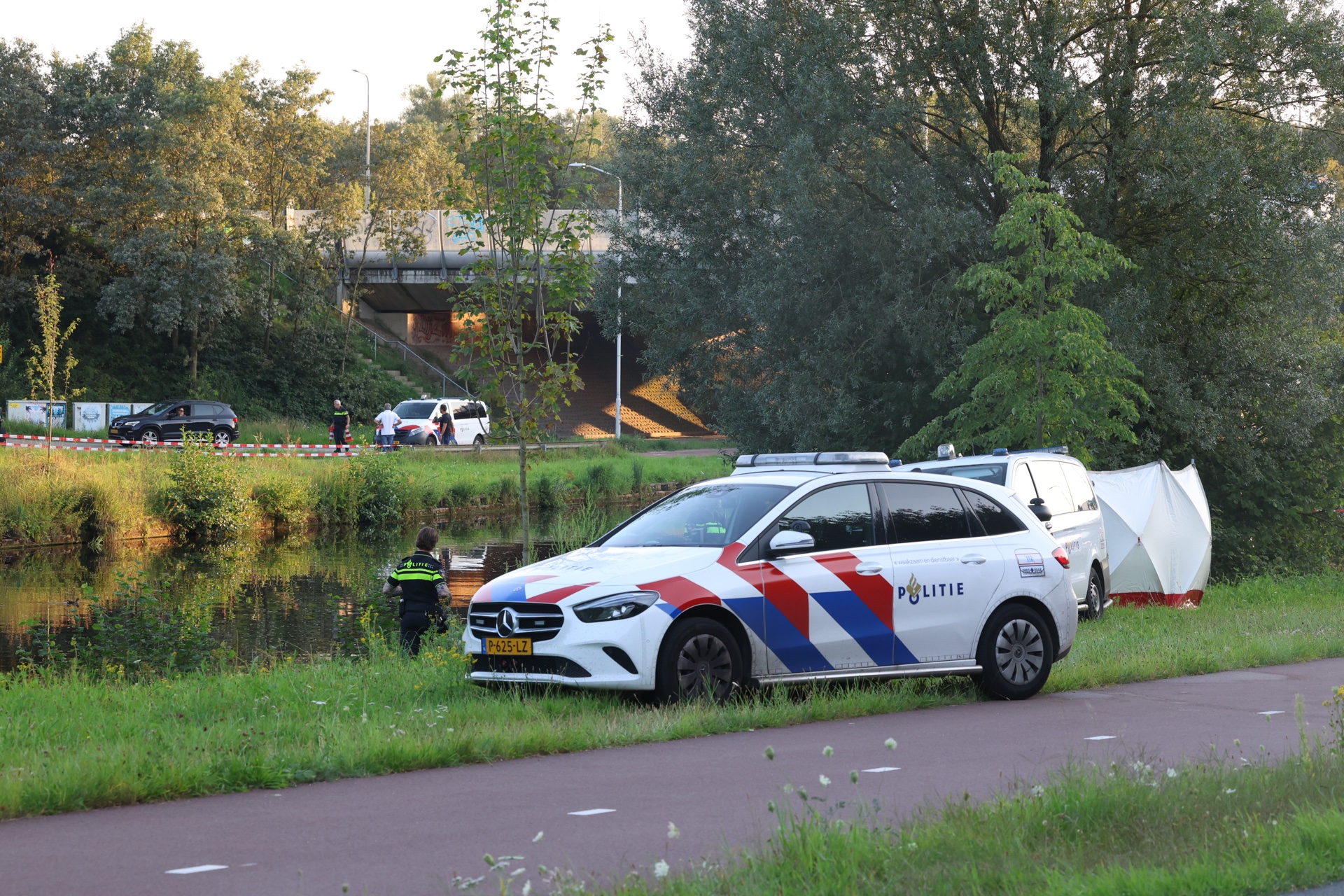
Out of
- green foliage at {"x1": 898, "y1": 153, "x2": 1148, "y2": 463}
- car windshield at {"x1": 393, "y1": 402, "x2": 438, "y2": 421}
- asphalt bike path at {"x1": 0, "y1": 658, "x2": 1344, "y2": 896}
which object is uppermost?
car windshield at {"x1": 393, "y1": 402, "x2": 438, "y2": 421}

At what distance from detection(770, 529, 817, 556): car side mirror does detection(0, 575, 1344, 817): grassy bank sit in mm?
1011

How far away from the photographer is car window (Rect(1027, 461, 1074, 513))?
16.8m

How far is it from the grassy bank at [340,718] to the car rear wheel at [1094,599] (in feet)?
12.3

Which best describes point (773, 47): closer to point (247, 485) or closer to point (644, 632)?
point (247, 485)

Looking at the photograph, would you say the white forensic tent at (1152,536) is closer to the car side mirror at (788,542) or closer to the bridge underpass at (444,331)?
the car side mirror at (788,542)

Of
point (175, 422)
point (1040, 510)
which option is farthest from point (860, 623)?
point (175, 422)

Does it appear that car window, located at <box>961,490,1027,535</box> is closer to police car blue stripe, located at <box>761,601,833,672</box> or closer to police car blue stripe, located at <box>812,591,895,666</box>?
police car blue stripe, located at <box>812,591,895,666</box>

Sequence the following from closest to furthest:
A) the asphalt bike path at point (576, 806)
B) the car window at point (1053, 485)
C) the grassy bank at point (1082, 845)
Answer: the grassy bank at point (1082, 845)
the asphalt bike path at point (576, 806)
the car window at point (1053, 485)

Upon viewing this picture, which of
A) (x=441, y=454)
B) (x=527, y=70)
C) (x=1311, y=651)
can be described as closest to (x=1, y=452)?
(x=441, y=454)

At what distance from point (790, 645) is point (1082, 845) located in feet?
14.8

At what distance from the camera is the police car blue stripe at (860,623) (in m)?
10.0

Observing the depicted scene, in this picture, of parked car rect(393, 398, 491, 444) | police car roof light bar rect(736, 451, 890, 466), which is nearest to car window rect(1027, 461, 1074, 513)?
police car roof light bar rect(736, 451, 890, 466)

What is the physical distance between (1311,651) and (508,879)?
10379 millimetres

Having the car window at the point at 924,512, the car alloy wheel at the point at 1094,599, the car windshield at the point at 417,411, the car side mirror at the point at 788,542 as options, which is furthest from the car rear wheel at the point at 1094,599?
the car windshield at the point at 417,411
